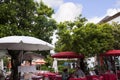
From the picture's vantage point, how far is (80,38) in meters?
19.3

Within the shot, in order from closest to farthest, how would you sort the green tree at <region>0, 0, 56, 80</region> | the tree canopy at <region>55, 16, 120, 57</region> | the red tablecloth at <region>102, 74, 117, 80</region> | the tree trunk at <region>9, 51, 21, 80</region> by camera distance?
the tree trunk at <region>9, 51, 21, 80</region> < the red tablecloth at <region>102, 74, 117, 80</region> < the tree canopy at <region>55, 16, 120, 57</region> < the green tree at <region>0, 0, 56, 80</region>

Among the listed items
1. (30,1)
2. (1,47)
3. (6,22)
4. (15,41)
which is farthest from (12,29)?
(15,41)

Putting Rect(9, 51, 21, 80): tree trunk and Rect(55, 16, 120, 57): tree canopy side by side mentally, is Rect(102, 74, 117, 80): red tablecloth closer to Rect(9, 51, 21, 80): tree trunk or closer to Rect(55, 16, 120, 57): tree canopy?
Rect(55, 16, 120, 57): tree canopy

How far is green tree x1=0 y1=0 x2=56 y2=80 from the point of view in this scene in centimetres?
2022

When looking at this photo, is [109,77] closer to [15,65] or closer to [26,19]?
[15,65]

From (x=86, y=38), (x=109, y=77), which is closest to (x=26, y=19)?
(x=86, y=38)

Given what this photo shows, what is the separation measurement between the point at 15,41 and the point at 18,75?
378 cm

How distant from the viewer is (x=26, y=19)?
2114 centimetres

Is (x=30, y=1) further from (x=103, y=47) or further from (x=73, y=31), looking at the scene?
(x=103, y=47)

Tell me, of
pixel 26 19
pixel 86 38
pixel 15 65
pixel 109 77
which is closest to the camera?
pixel 15 65

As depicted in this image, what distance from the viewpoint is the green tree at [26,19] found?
796 inches

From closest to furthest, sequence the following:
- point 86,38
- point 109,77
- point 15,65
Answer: point 15,65 < point 109,77 < point 86,38

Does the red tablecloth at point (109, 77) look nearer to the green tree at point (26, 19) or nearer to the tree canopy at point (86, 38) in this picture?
the tree canopy at point (86, 38)

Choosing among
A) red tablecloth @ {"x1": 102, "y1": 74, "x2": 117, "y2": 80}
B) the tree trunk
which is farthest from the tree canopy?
the tree trunk
